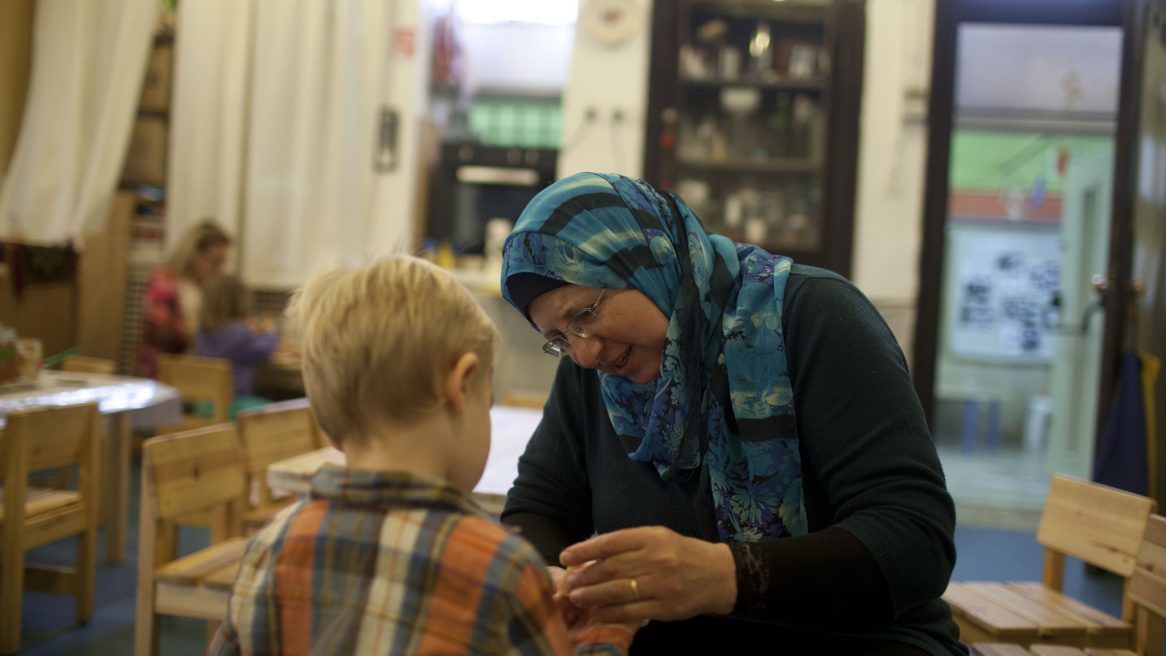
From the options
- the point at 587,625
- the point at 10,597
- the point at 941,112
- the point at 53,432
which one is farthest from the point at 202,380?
→ the point at 941,112

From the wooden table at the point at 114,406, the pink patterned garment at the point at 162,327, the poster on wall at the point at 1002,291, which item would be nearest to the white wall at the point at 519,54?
the pink patterned garment at the point at 162,327

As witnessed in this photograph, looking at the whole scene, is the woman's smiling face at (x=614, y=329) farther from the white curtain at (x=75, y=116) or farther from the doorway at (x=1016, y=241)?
the white curtain at (x=75, y=116)

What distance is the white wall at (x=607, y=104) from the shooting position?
5949 millimetres

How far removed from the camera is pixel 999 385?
34.7 feet

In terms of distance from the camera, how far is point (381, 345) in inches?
42.6

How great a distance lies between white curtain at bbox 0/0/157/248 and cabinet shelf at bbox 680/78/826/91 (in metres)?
3.33

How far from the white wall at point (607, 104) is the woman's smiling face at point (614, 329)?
14.8 feet

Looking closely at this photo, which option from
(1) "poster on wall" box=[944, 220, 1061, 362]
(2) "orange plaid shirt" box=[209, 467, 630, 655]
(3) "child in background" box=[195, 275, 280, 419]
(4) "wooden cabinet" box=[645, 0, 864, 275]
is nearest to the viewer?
(2) "orange plaid shirt" box=[209, 467, 630, 655]

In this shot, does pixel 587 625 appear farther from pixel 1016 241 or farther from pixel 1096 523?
pixel 1016 241

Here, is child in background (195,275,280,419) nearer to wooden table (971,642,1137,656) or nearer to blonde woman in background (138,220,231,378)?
blonde woman in background (138,220,231,378)

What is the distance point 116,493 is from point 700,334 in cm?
326

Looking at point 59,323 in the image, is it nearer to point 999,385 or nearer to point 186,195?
point 186,195

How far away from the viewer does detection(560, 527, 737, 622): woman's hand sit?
3.84 ft

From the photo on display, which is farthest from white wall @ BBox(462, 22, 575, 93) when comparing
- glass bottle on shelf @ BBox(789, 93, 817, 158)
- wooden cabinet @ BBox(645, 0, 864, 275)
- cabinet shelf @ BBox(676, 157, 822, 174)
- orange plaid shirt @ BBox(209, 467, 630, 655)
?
orange plaid shirt @ BBox(209, 467, 630, 655)
